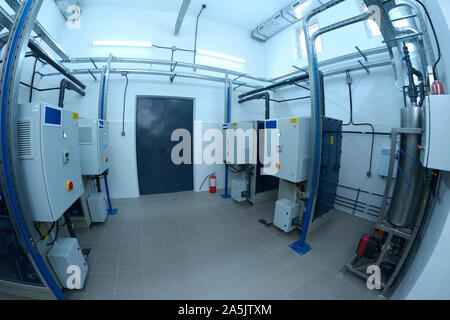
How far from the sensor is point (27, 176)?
1203 mm

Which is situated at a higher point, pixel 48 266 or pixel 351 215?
pixel 48 266

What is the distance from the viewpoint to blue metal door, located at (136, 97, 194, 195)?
12.0 ft

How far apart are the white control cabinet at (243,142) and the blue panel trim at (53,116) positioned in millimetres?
2598

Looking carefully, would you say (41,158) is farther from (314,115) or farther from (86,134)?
(314,115)

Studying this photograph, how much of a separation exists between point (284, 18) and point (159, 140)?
413 cm

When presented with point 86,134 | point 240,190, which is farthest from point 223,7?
point 240,190

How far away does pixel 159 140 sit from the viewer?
381cm

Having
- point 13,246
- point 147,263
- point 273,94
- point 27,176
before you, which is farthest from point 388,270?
point 273,94

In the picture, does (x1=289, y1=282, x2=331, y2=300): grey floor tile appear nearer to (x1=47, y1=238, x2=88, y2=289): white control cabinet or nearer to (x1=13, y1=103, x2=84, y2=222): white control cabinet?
(x1=47, y1=238, x2=88, y2=289): white control cabinet

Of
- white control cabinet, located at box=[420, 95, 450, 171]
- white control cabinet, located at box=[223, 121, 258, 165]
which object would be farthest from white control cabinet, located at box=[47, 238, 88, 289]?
white control cabinet, located at box=[420, 95, 450, 171]

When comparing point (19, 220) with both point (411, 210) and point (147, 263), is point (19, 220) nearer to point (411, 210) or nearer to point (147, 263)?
point (147, 263)

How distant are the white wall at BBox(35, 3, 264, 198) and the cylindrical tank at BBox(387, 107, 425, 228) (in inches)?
136

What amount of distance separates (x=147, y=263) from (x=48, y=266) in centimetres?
88

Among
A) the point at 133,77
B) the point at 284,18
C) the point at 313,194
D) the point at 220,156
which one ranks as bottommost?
the point at 313,194
